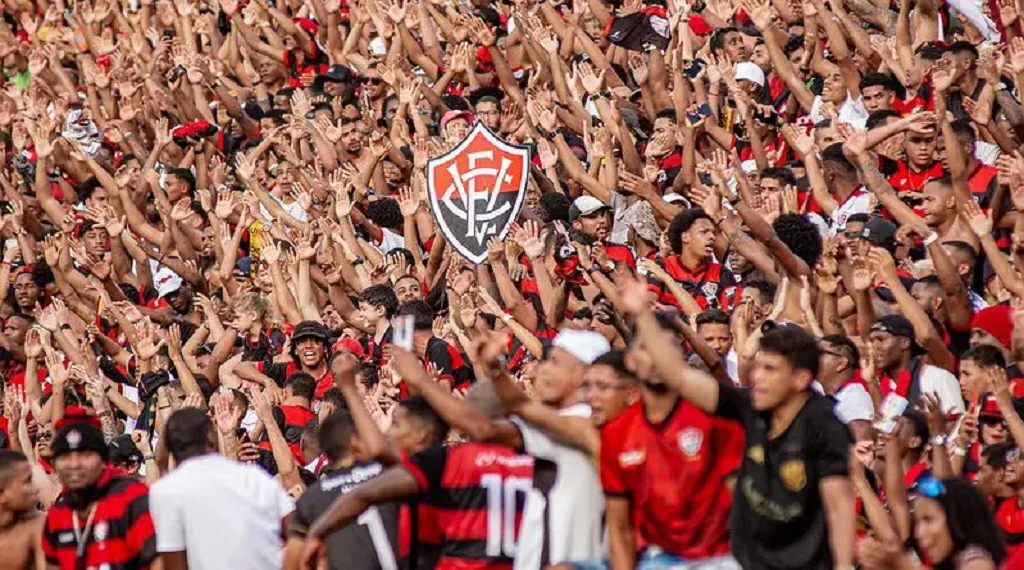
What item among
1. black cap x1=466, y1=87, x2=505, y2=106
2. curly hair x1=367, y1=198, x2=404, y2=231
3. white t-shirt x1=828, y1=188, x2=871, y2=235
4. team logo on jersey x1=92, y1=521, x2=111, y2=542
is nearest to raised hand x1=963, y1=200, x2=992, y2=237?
white t-shirt x1=828, y1=188, x2=871, y2=235

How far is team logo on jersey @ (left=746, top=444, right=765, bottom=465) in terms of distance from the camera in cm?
732

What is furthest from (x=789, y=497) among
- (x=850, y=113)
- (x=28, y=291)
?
(x=28, y=291)

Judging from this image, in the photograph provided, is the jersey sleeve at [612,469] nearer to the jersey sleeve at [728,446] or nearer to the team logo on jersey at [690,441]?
the team logo on jersey at [690,441]

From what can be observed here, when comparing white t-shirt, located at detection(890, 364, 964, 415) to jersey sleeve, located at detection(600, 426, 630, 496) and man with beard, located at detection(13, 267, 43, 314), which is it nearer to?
jersey sleeve, located at detection(600, 426, 630, 496)

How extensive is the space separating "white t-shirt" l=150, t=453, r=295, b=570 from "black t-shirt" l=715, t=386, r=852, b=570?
212cm

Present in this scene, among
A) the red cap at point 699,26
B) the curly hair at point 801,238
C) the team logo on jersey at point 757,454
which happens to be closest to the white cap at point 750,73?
the red cap at point 699,26

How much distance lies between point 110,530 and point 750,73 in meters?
7.44

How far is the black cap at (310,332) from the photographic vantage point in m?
13.0

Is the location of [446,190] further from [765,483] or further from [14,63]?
[14,63]

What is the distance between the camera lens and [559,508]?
25.2ft

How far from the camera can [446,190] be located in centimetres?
1379

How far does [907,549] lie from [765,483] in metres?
1.50

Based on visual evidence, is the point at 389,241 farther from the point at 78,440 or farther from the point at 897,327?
the point at 78,440

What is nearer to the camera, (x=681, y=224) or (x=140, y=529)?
(x=140, y=529)
